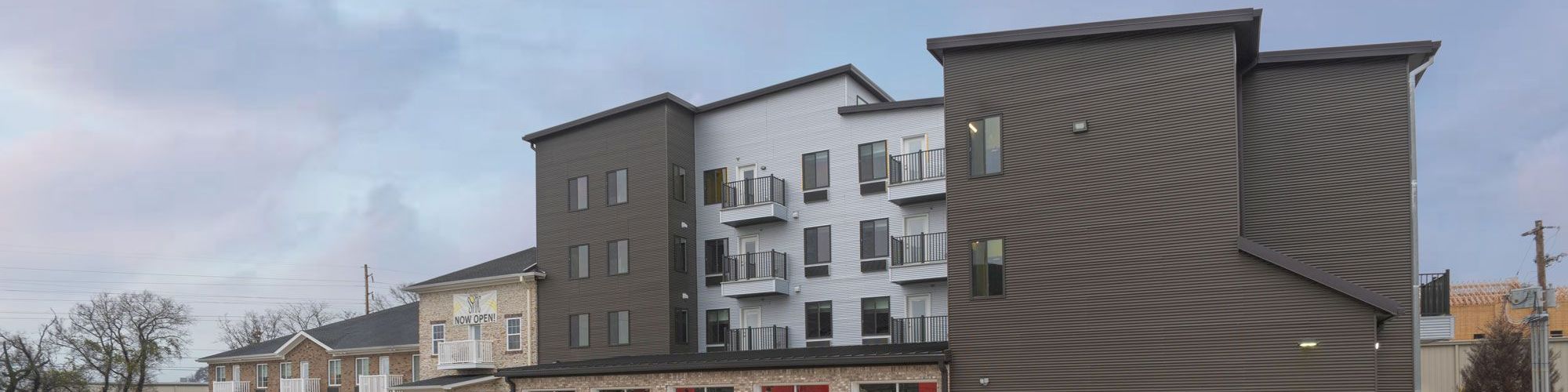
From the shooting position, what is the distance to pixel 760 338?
33.9 m

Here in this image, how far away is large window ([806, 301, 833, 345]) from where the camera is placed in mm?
33094

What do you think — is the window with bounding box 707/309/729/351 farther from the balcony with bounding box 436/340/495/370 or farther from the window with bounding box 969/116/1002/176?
the window with bounding box 969/116/1002/176

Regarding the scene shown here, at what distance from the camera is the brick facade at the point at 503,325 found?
121 feet

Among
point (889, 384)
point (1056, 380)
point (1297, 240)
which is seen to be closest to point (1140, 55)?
point (1297, 240)

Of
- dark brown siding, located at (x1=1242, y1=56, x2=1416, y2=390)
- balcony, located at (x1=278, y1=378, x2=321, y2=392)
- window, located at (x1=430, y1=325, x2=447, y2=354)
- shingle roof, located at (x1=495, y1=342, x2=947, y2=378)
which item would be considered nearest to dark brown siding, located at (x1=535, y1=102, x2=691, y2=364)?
shingle roof, located at (x1=495, y1=342, x2=947, y2=378)

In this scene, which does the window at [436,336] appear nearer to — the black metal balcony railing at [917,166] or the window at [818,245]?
the window at [818,245]

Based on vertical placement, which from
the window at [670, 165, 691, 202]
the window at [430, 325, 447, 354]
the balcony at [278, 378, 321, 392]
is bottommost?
the balcony at [278, 378, 321, 392]

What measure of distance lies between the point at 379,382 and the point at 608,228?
1230cm

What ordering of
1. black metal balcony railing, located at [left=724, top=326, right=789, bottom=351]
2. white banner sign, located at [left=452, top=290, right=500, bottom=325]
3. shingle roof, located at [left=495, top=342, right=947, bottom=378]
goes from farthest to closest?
1. white banner sign, located at [left=452, top=290, right=500, bottom=325]
2. black metal balcony railing, located at [left=724, top=326, right=789, bottom=351]
3. shingle roof, located at [left=495, top=342, right=947, bottom=378]

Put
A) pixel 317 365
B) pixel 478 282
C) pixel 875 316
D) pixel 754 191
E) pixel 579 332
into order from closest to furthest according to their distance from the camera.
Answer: pixel 875 316
pixel 754 191
pixel 579 332
pixel 478 282
pixel 317 365

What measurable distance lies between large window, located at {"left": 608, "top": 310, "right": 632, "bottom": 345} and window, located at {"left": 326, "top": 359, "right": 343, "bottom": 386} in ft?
48.0

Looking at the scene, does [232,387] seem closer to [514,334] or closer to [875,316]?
[514,334]

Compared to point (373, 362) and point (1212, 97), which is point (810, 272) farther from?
point (373, 362)

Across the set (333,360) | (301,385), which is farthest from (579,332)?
(301,385)
